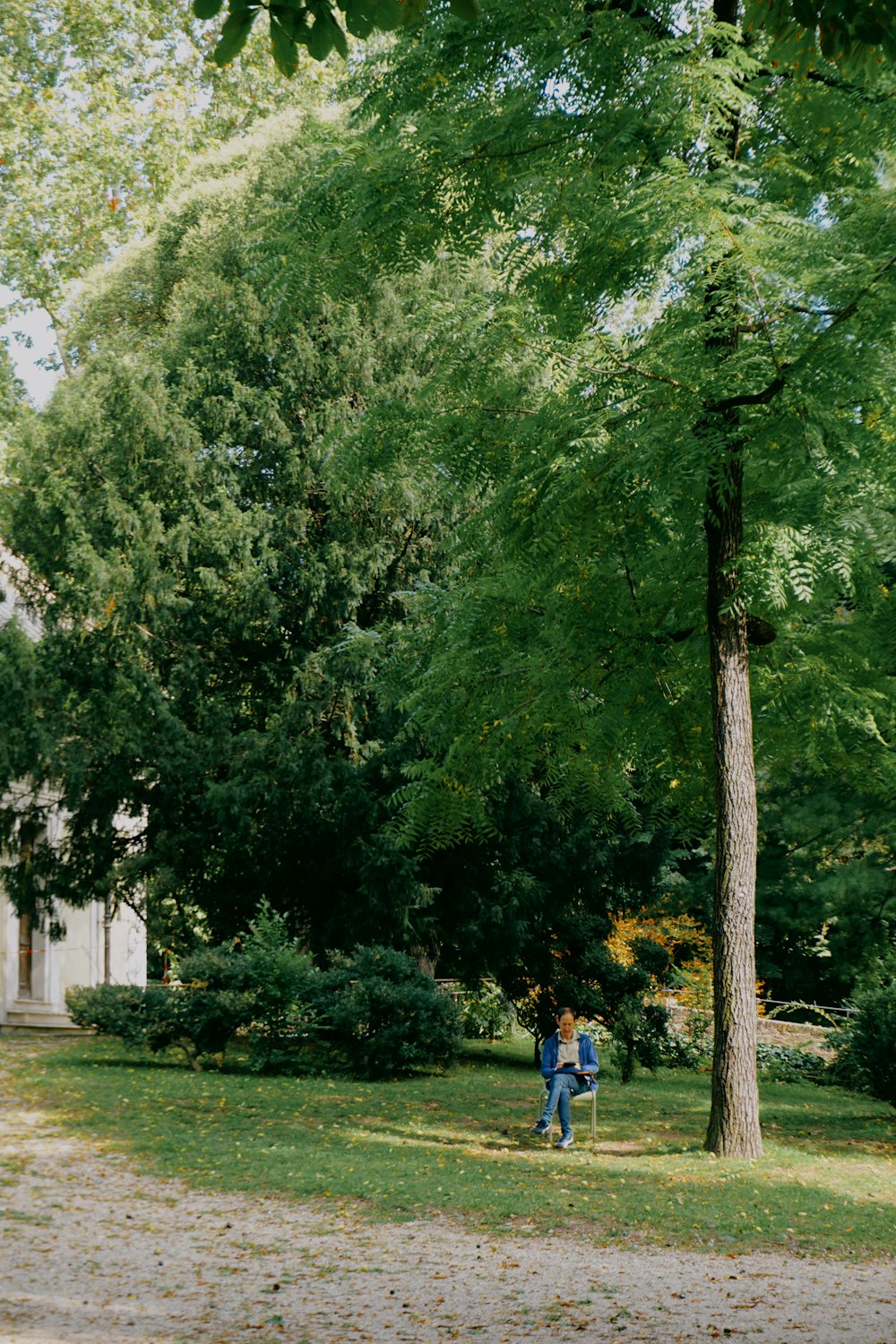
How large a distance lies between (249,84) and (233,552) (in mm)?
16080

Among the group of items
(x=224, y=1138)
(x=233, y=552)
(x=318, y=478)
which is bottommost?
(x=224, y=1138)

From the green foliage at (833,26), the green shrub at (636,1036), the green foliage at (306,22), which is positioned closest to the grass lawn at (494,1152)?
the green shrub at (636,1036)

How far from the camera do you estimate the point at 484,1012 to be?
915 inches

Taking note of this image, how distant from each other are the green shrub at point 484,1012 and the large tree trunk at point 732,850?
Answer: 11.9m

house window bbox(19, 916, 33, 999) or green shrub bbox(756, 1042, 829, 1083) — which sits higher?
house window bbox(19, 916, 33, 999)

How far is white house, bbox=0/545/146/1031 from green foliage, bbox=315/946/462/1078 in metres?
6.61

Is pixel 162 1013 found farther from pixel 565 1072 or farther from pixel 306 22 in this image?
pixel 306 22

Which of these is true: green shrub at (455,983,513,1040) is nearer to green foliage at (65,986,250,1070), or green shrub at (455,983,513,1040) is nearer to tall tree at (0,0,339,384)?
green foliage at (65,986,250,1070)

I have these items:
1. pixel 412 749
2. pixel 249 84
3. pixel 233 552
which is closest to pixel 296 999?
pixel 412 749

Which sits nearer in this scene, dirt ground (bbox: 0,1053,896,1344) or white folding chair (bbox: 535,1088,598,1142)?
dirt ground (bbox: 0,1053,896,1344)

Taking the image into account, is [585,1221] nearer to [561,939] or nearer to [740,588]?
[740,588]

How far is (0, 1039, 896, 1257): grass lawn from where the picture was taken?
879 cm

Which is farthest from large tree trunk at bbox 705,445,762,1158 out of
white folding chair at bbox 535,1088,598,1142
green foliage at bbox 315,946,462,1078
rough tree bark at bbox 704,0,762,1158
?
green foliage at bbox 315,946,462,1078

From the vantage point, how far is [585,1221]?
8.66 metres
